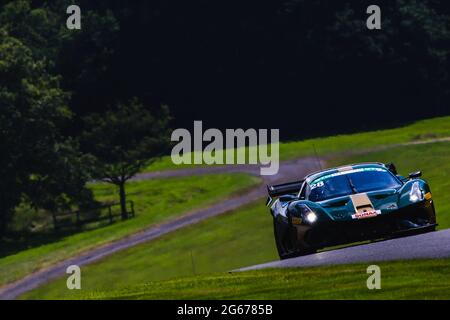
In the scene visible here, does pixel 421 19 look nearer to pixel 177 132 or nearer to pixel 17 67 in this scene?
pixel 177 132

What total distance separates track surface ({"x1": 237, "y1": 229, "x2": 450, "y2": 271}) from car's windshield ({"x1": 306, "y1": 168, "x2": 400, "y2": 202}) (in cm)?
119

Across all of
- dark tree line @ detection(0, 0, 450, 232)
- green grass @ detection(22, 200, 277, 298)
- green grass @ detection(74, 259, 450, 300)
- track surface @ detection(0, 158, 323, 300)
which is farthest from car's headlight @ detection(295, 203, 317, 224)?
dark tree line @ detection(0, 0, 450, 232)

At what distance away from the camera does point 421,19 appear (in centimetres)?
7906

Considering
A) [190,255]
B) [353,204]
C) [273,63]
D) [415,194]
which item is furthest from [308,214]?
[273,63]

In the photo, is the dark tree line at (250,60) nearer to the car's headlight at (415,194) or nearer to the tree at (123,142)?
the tree at (123,142)

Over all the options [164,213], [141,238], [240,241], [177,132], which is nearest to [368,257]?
[240,241]

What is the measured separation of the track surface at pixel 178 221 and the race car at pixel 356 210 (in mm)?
18914

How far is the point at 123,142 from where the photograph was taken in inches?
2539

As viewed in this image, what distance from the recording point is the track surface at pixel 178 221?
42.7 meters

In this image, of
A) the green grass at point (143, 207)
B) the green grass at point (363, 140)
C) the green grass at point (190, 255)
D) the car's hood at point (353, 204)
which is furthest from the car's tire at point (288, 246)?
the green grass at point (363, 140)

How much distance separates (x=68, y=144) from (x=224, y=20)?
76.3ft

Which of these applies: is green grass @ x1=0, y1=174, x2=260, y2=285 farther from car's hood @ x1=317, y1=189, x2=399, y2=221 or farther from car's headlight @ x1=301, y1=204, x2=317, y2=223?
car's hood @ x1=317, y1=189, x2=399, y2=221

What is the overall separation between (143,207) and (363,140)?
14102 mm

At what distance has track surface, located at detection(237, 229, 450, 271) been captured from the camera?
71.9 feet
